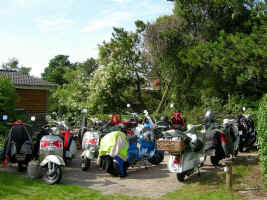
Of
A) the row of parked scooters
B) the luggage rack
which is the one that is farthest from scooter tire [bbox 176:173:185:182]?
the luggage rack

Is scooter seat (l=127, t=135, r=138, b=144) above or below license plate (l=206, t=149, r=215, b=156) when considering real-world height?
above

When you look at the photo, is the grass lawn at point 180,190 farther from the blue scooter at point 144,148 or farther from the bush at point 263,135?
the blue scooter at point 144,148

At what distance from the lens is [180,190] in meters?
6.09

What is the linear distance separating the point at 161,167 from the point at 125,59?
50.7 feet

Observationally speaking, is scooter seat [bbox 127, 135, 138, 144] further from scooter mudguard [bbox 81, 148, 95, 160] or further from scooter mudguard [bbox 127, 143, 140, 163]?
scooter mudguard [bbox 81, 148, 95, 160]

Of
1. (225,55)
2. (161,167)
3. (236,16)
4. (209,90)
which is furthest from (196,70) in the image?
(161,167)

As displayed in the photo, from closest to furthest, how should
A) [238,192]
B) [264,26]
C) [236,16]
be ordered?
[238,192] < [264,26] < [236,16]

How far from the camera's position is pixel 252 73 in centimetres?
1447

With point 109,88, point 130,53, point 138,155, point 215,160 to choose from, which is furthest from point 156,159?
point 130,53

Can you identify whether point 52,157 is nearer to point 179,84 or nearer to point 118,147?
point 118,147

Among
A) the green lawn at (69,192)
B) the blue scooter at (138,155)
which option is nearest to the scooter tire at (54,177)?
the green lawn at (69,192)

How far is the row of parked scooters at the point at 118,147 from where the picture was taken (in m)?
6.57

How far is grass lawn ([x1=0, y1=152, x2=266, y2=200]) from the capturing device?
18.3 ft

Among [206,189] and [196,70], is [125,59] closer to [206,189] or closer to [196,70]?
[196,70]
